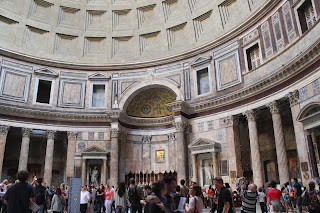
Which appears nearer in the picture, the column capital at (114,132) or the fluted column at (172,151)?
the column capital at (114,132)

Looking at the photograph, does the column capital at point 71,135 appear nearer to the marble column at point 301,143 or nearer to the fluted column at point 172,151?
the fluted column at point 172,151

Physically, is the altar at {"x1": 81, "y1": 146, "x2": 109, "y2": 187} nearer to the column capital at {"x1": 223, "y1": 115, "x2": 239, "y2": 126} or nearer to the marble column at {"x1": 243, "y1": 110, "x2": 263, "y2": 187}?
the column capital at {"x1": 223, "y1": 115, "x2": 239, "y2": 126}

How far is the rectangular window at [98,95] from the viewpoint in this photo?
24.9 meters

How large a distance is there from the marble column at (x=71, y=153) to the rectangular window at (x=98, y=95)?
3.35 meters

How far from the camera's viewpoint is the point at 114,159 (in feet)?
71.8

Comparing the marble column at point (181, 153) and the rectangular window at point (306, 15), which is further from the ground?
the rectangular window at point (306, 15)

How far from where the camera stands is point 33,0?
80.7 ft

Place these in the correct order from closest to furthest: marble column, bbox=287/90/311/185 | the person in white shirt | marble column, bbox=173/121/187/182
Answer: the person in white shirt
marble column, bbox=287/90/311/185
marble column, bbox=173/121/187/182

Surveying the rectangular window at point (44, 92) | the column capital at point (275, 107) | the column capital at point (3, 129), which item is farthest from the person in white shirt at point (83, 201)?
the rectangular window at point (44, 92)

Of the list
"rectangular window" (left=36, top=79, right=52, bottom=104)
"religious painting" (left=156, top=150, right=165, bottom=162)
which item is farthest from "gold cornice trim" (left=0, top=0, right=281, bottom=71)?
"religious painting" (left=156, top=150, right=165, bottom=162)

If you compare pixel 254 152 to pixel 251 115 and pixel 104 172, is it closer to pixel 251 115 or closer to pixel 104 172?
pixel 251 115

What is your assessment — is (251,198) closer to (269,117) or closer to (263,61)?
(263,61)

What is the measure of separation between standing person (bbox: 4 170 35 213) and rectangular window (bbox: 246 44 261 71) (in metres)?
16.6

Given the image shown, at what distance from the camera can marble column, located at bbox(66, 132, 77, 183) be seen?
22.2m
